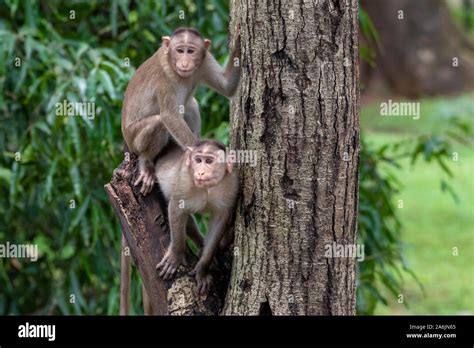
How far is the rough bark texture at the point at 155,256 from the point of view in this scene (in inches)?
211

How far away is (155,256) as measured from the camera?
217 inches

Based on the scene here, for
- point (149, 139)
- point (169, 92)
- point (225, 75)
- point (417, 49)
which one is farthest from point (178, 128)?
point (417, 49)

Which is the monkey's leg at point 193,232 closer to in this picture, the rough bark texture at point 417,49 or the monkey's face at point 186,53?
the monkey's face at point 186,53

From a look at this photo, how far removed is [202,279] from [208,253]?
0.16 metres

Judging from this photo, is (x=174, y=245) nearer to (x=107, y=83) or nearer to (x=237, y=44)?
(x=237, y=44)

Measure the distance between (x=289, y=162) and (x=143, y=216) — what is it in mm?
1115

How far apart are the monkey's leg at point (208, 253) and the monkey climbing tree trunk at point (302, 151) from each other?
347 millimetres

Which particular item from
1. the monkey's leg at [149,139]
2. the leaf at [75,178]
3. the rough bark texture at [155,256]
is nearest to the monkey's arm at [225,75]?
the monkey's leg at [149,139]

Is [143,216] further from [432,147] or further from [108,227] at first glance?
[432,147]
